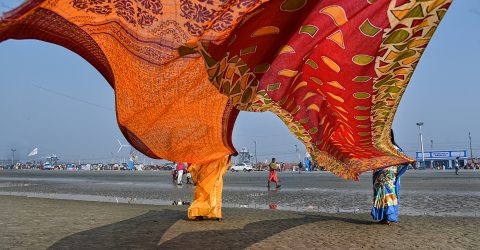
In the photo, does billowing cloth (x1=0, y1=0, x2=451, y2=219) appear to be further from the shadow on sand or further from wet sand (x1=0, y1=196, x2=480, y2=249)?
wet sand (x1=0, y1=196, x2=480, y2=249)

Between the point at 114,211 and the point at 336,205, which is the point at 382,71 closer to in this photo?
the point at 114,211

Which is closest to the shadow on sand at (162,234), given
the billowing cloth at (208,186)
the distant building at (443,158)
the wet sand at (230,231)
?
the wet sand at (230,231)

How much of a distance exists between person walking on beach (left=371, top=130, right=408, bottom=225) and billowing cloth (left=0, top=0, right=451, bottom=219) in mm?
4731

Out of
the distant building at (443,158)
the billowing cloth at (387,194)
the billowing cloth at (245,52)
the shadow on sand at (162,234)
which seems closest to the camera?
the billowing cloth at (245,52)

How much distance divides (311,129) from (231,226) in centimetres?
484

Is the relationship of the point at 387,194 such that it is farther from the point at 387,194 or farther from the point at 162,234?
the point at 162,234

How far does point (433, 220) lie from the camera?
10.2m

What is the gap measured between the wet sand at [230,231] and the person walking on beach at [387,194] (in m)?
0.27

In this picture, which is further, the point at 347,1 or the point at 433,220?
the point at 433,220

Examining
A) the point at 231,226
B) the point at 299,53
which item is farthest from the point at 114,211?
the point at 299,53

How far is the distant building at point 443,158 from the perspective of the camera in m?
86.9

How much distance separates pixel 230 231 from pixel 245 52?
6190mm

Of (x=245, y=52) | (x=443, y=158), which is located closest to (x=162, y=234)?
(x=245, y=52)

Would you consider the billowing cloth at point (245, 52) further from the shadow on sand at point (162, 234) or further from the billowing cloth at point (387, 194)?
the billowing cloth at point (387, 194)
